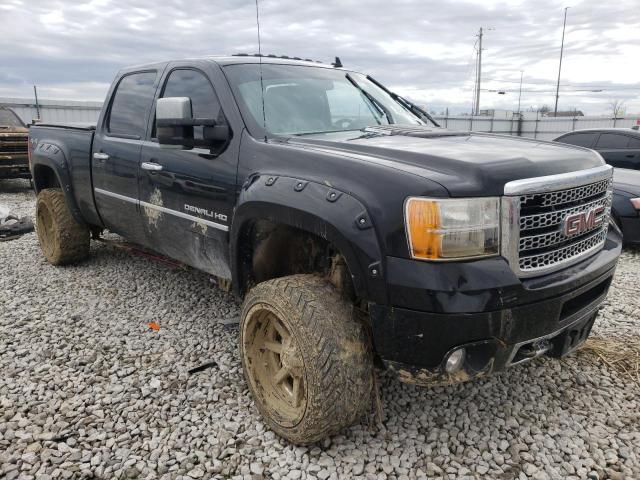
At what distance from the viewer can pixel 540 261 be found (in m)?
2.18

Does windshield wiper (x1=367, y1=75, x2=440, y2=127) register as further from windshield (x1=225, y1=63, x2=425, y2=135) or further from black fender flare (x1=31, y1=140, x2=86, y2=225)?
black fender flare (x1=31, y1=140, x2=86, y2=225)

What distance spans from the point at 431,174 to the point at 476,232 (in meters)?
0.30

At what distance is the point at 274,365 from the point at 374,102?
78.5 inches

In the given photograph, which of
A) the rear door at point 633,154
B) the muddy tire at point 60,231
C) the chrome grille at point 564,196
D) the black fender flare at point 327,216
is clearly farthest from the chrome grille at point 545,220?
the rear door at point 633,154

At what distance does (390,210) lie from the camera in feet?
6.73

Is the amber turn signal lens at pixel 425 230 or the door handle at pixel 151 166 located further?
the door handle at pixel 151 166

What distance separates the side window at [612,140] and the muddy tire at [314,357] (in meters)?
7.96

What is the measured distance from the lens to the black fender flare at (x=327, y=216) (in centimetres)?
208

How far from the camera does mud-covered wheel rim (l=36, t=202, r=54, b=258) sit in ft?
17.5

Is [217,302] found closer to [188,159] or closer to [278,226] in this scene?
[188,159]

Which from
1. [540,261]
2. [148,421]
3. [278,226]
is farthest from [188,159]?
[540,261]

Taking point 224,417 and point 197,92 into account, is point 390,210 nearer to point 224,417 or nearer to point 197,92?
point 224,417

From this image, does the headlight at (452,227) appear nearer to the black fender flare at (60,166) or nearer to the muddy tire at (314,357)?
the muddy tire at (314,357)

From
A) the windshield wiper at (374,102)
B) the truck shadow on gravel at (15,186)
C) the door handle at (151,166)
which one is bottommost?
the truck shadow on gravel at (15,186)
